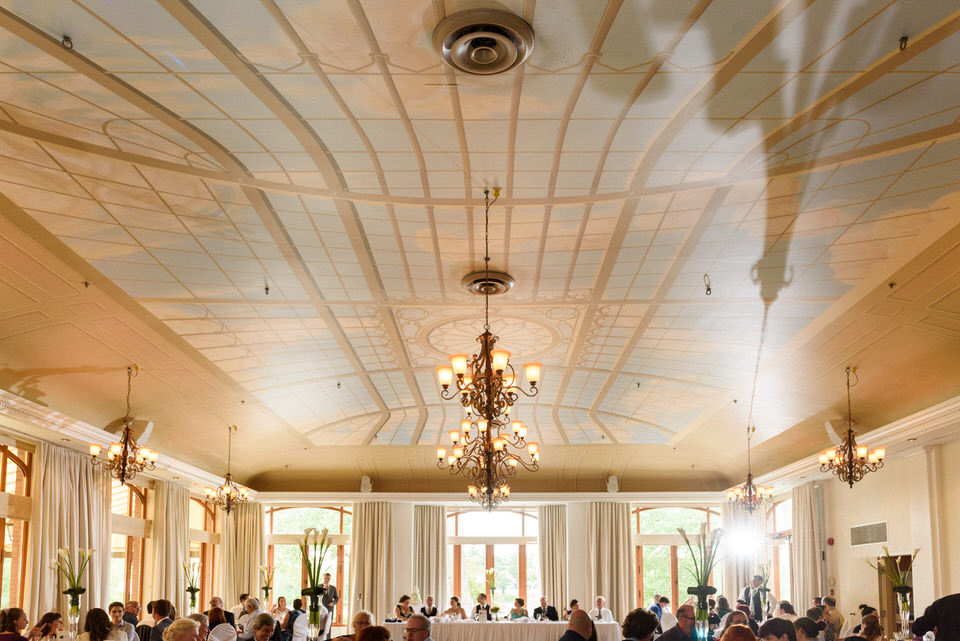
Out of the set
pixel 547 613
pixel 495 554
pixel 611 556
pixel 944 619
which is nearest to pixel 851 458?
pixel 944 619

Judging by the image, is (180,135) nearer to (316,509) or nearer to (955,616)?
(955,616)

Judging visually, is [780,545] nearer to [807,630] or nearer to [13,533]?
[807,630]

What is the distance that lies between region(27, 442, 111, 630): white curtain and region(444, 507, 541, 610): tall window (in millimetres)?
10034

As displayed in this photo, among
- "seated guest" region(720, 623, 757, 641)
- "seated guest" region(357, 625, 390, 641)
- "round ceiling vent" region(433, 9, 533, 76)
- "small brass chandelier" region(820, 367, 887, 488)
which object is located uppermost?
"round ceiling vent" region(433, 9, 533, 76)

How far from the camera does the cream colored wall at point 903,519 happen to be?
11.8m

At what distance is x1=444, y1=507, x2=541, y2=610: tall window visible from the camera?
21.8 m

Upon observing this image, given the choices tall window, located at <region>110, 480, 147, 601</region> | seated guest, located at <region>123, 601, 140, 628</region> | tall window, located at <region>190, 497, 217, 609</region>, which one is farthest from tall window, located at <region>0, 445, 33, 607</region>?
tall window, located at <region>190, 497, 217, 609</region>

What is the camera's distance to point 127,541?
1555cm

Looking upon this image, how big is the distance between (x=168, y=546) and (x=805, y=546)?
1137 centimetres

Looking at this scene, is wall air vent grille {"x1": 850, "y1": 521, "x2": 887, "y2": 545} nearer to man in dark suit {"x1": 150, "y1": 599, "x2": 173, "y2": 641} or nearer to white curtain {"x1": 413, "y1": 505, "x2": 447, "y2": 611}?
white curtain {"x1": 413, "y1": 505, "x2": 447, "y2": 611}

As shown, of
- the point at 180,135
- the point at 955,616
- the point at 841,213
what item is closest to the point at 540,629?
the point at 955,616

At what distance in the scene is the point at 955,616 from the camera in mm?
6980

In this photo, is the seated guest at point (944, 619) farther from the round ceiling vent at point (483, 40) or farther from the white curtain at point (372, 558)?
the white curtain at point (372, 558)

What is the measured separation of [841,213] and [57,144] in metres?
5.63
